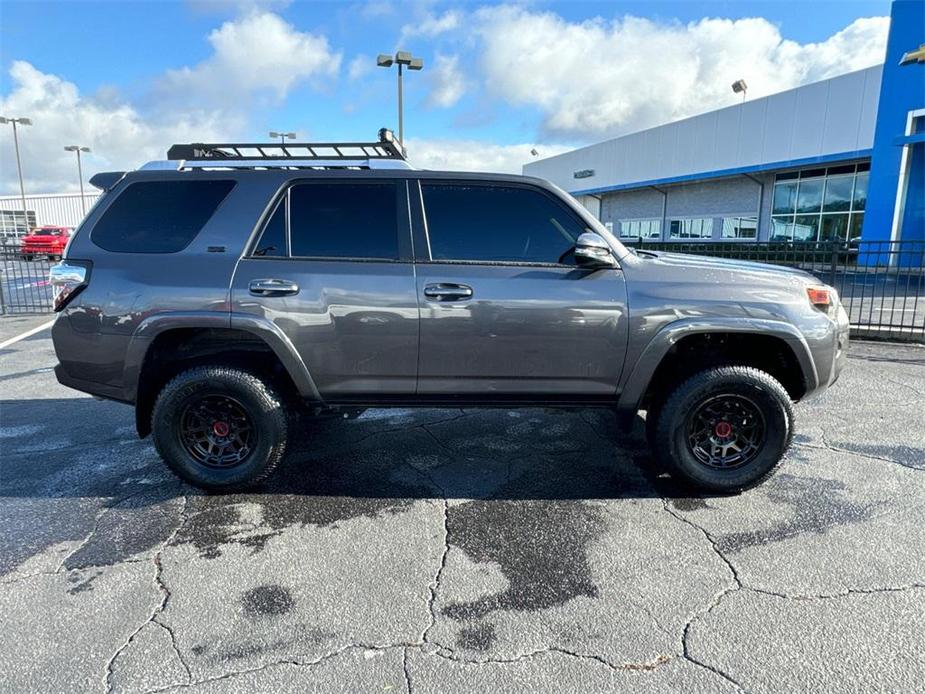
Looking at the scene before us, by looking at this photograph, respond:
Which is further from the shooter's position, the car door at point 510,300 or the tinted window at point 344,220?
the tinted window at point 344,220

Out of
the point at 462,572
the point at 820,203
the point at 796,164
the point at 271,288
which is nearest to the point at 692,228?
the point at 820,203

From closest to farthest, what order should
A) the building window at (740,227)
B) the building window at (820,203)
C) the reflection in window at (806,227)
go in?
1. the building window at (820,203)
2. the reflection in window at (806,227)
3. the building window at (740,227)

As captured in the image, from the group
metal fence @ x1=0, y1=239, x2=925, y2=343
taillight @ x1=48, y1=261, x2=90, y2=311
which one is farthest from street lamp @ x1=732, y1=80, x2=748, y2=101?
taillight @ x1=48, y1=261, x2=90, y2=311

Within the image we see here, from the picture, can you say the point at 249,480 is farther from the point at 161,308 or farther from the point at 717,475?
the point at 717,475

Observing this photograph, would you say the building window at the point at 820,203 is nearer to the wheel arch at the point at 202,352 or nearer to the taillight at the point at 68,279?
the wheel arch at the point at 202,352

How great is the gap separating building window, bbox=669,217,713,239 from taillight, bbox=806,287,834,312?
2791cm

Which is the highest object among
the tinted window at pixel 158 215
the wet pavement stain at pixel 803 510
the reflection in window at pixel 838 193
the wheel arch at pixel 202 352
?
the reflection in window at pixel 838 193

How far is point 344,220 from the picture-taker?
3.34 meters

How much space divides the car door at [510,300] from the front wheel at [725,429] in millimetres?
470

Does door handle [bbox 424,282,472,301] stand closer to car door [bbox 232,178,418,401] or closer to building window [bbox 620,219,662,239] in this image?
car door [bbox 232,178,418,401]

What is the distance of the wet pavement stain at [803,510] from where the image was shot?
294 centimetres

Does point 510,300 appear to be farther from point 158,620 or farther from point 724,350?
point 158,620

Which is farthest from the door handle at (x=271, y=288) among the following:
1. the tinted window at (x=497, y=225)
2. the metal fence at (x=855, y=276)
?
the metal fence at (x=855, y=276)

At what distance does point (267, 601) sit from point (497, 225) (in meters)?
2.37
